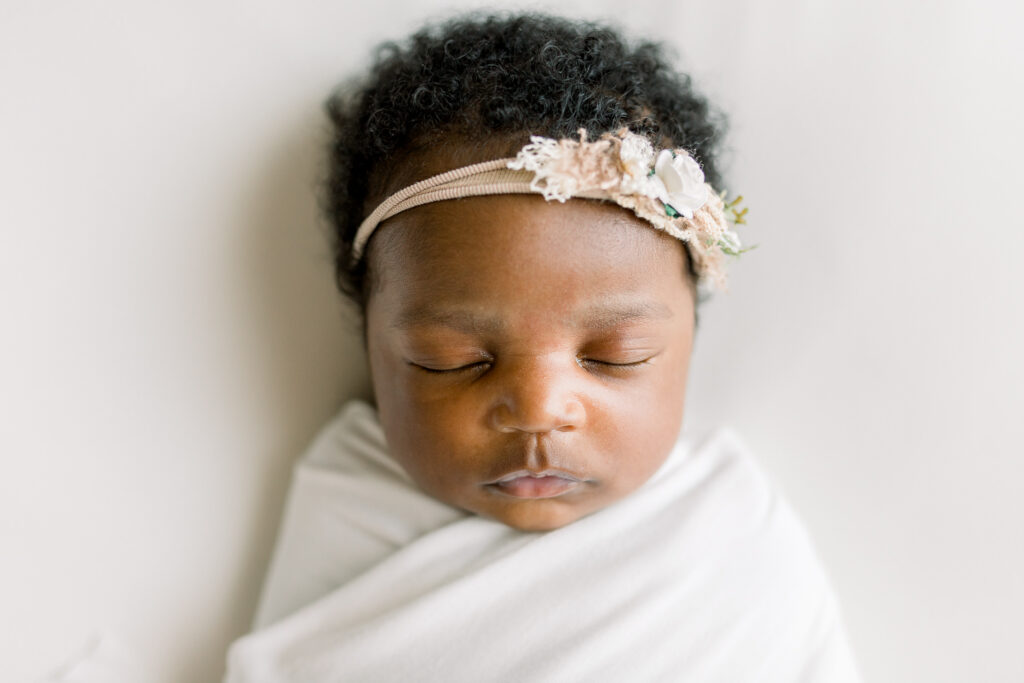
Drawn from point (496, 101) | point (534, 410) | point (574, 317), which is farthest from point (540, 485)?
point (496, 101)

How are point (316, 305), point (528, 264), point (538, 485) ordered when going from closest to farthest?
point (528, 264), point (538, 485), point (316, 305)

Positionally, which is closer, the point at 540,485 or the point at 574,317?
the point at 574,317

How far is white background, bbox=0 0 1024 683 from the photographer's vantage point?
4.35 ft

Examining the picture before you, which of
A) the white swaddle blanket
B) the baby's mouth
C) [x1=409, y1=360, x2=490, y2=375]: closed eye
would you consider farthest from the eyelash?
the white swaddle blanket

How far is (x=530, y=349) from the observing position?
1.08m

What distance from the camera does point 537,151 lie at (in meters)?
1.07

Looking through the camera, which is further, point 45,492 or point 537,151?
point 45,492

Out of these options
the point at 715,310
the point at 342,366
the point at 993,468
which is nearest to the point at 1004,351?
the point at 993,468

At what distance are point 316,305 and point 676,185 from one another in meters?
0.73

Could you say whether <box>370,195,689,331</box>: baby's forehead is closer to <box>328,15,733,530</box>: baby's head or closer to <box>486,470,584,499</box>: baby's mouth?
<box>328,15,733,530</box>: baby's head

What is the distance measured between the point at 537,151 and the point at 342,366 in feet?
2.22

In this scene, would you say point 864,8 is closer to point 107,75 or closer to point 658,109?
point 658,109

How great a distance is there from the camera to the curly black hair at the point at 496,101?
1.12 meters

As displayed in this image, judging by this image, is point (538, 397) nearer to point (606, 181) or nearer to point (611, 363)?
point (611, 363)
